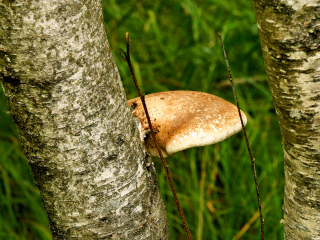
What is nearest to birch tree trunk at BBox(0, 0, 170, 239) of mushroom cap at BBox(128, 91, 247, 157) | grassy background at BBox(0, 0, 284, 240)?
mushroom cap at BBox(128, 91, 247, 157)

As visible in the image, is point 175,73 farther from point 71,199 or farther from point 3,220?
point 71,199

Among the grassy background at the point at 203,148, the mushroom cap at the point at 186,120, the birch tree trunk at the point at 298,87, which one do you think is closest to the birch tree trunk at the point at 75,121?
A: the mushroom cap at the point at 186,120

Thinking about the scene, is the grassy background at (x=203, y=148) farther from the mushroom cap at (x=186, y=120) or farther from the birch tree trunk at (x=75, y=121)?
the birch tree trunk at (x=75, y=121)

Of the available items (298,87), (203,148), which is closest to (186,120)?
(298,87)

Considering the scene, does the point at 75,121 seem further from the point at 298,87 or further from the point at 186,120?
the point at 298,87

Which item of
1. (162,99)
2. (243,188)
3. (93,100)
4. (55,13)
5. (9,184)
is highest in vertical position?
(55,13)

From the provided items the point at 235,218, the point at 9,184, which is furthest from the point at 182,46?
the point at 9,184
